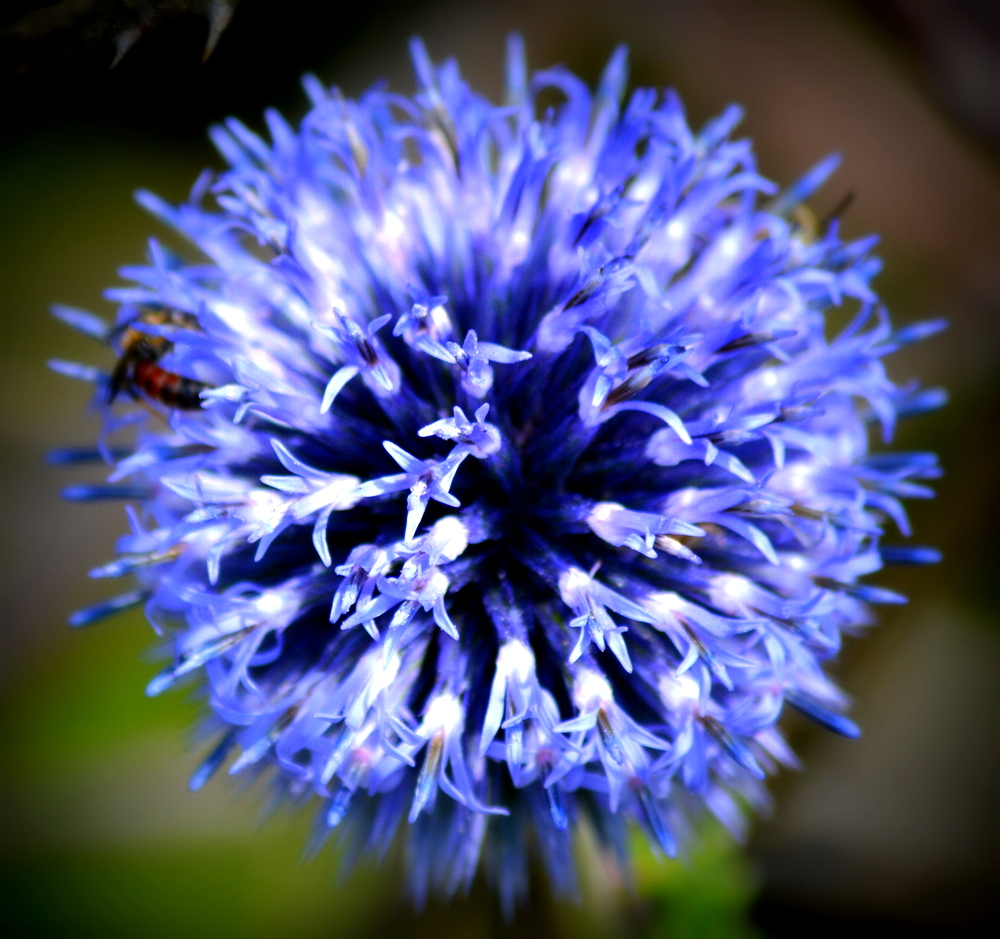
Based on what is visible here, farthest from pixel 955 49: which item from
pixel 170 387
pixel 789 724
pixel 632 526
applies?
pixel 170 387

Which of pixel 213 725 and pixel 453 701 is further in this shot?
pixel 213 725

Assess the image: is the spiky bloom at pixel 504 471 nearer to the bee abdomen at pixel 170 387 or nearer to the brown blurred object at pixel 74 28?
the bee abdomen at pixel 170 387

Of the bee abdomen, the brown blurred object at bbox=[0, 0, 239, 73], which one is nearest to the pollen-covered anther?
the bee abdomen

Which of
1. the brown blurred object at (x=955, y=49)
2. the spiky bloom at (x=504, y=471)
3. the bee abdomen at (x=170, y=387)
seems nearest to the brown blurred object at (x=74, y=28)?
the spiky bloom at (x=504, y=471)

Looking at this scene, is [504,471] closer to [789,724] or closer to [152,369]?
[152,369]

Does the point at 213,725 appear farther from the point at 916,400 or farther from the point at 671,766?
the point at 916,400

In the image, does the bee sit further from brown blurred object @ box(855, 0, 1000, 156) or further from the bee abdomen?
brown blurred object @ box(855, 0, 1000, 156)

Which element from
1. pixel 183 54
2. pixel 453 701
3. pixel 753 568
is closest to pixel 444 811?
pixel 453 701
